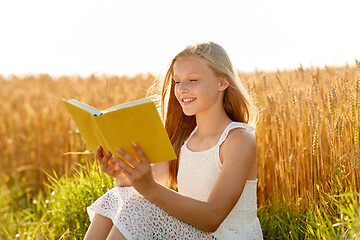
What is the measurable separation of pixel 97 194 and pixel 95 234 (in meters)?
0.92

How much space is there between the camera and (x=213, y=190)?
1.90 metres

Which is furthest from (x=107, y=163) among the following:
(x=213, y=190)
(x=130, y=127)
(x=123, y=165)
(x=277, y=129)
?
(x=277, y=129)

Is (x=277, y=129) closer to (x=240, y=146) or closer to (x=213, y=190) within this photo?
(x=240, y=146)

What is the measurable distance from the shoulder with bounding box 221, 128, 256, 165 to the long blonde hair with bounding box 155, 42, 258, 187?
0.21m

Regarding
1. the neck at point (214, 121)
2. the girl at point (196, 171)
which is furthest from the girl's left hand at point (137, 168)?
the neck at point (214, 121)

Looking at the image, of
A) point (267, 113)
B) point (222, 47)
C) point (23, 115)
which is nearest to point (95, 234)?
point (222, 47)

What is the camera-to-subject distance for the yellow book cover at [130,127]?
5.31 ft

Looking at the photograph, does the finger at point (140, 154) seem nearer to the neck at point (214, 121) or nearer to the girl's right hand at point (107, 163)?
the girl's right hand at point (107, 163)

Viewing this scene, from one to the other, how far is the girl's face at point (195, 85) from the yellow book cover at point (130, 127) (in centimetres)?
37

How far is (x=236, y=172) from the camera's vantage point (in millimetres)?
1906

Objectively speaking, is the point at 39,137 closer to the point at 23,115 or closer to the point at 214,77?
the point at 23,115

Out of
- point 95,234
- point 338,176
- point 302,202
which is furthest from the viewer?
point 302,202

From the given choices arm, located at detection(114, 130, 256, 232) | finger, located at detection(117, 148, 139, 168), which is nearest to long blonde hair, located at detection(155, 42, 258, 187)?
arm, located at detection(114, 130, 256, 232)

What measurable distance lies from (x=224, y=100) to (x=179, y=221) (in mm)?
606
